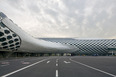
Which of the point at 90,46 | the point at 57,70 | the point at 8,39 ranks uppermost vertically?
the point at 90,46

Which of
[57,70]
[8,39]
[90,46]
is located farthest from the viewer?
[90,46]

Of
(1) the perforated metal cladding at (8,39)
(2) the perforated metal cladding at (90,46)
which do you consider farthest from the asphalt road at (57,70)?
(2) the perforated metal cladding at (90,46)

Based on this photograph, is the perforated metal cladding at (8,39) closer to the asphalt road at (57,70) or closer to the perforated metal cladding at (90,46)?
the asphalt road at (57,70)

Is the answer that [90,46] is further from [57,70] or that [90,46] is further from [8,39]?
[57,70]

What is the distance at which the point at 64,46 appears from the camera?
11606 centimetres

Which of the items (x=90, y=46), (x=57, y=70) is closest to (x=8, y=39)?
(x=57, y=70)

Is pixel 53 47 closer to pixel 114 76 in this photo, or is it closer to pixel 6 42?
pixel 6 42

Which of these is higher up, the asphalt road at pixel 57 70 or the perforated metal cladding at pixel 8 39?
the perforated metal cladding at pixel 8 39

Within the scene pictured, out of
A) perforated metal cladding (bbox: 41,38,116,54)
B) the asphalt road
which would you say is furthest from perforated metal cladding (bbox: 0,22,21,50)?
perforated metal cladding (bbox: 41,38,116,54)

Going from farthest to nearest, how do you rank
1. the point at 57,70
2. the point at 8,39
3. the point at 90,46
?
1. the point at 90,46
2. the point at 8,39
3. the point at 57,70

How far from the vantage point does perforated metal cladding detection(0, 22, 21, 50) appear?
144 ft

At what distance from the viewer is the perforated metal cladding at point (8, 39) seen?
43.9 meters

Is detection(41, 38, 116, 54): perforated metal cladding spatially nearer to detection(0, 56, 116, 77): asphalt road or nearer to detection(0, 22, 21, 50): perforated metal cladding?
detection(0, 22, 21, 50): perforated metal cladding

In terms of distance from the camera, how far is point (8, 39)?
4731 cm
